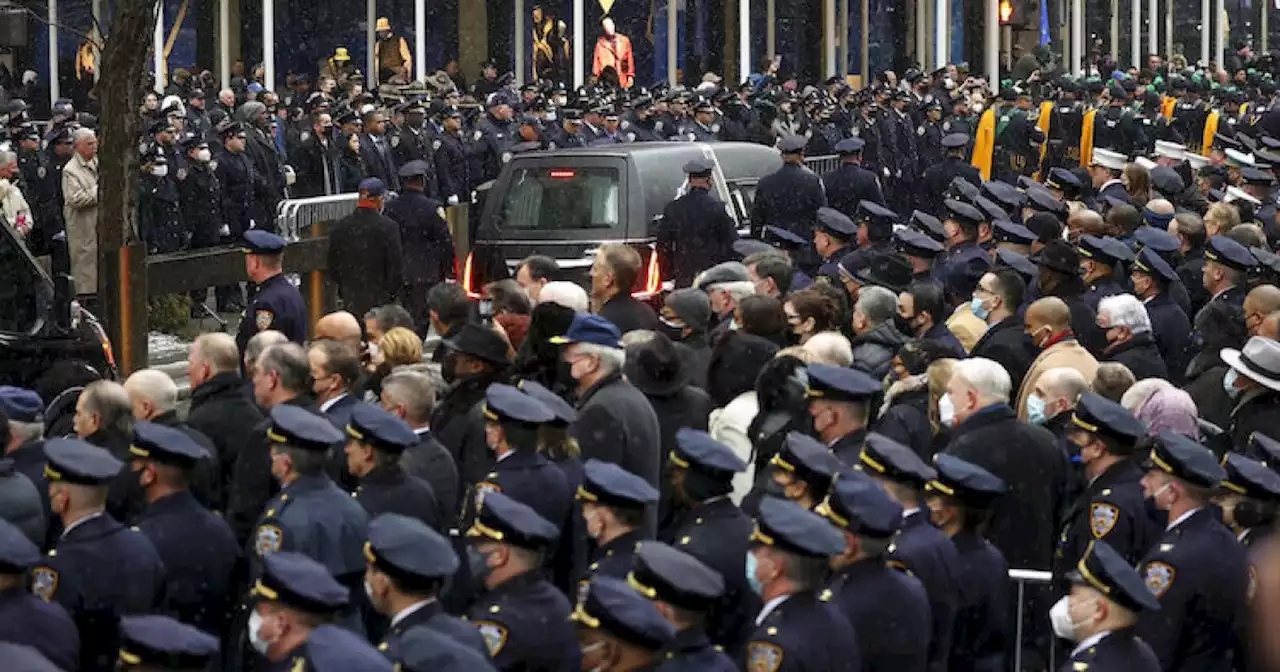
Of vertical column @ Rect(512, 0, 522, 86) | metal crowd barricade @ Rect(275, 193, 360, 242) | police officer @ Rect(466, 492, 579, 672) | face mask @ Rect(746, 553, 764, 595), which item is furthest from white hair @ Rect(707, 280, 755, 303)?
vertical column @ Rect(512, 0, 522, 86)

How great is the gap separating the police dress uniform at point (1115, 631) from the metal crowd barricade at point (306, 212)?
1419cm

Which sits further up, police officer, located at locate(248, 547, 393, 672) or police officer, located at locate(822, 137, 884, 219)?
police officer, located at locate(822, 137, 884, 219)

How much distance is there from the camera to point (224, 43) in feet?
120

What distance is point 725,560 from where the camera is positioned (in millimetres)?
8648

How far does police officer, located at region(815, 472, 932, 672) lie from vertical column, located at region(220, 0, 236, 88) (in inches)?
1121

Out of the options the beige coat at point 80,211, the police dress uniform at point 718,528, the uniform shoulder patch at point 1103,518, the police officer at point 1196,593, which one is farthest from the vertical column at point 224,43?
the police officer at point 1196,593

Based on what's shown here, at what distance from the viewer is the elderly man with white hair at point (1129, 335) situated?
12.4 meters

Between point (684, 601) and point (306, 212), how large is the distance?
15.4m

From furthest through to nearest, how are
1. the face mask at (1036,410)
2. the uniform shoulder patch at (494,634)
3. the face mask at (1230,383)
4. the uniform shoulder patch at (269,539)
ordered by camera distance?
1. the face mask at (1230,383)
2. the face mask at (1036,410)
3. the uniform shoulder patch at (269,539)
4. the uniform shoulder patch at (494,634)

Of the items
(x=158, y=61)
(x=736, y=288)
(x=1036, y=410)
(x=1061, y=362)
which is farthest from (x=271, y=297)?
(x=158, y=61)

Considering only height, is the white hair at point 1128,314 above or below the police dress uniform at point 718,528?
above

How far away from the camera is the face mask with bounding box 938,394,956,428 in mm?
10719

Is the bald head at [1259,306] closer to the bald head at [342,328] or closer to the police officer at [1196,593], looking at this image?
the police officer at [1196,593]

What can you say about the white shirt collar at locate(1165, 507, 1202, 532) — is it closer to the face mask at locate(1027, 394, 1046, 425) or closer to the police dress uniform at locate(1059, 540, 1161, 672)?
the police dress uniform at locate(1059, 540, 1161, 672)
